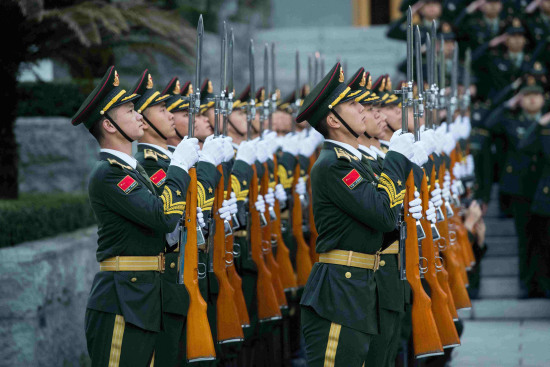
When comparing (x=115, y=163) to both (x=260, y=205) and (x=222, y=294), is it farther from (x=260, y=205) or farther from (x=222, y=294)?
(x=260, y=205)

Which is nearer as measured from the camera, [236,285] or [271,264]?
[236,285]

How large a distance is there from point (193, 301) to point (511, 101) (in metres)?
6.91

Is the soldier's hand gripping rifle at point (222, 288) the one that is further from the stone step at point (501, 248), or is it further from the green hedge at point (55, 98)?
the stone step at point (501, 248)

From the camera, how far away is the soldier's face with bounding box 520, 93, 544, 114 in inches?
430

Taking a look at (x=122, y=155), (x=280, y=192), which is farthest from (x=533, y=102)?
(x=122, y=155)

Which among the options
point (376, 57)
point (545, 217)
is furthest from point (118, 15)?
point (376, 57)

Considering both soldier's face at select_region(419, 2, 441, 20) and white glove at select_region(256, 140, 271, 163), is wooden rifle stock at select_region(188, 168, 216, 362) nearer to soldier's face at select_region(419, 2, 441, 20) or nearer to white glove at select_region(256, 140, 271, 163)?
white glove at select_region(256, 140, 271, 163)

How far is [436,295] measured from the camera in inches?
238

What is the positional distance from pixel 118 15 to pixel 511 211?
19.5ft

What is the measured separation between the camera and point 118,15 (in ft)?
28.7

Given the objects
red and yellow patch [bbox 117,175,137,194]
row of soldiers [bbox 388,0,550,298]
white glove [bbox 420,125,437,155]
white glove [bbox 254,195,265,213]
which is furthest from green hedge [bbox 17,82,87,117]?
red and yellow patch [bbox 117,175,137,194]

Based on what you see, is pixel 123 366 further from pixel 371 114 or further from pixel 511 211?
pixel 511 211

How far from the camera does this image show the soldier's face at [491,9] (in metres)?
13.6

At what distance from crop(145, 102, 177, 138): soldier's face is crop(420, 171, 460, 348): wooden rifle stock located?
1515 mm
